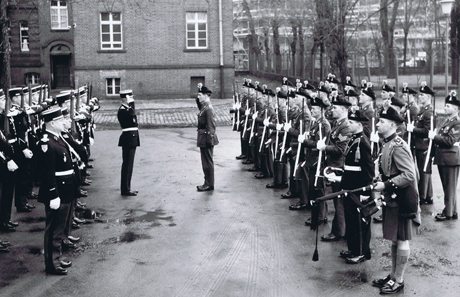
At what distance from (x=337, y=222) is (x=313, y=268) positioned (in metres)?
1.47

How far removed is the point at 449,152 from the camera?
34.2 feet

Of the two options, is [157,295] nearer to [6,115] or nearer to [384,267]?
[384,267]

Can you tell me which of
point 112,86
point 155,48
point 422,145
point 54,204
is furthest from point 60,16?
point 54,204

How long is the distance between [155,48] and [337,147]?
2461cm

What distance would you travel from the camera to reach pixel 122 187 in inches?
507

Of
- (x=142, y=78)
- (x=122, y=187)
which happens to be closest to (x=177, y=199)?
(x=122, y=187)

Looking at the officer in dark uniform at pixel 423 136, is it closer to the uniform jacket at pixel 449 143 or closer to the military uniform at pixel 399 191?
the uniform jacket at pixel 449 143

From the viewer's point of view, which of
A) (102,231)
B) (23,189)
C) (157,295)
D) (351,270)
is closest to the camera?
(157,295)

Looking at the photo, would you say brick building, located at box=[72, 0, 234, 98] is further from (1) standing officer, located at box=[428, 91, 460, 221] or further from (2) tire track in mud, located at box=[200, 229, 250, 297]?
(2) tire track in mud, located at box=[200, 229, 250, 297]

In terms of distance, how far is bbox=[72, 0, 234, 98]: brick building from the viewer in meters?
32.5

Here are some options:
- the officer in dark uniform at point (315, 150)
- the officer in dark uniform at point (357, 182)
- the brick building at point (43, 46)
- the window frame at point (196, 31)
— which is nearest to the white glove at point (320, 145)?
the officer in dark uniform at point (315, 150)

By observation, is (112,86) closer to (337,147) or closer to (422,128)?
(422,128)

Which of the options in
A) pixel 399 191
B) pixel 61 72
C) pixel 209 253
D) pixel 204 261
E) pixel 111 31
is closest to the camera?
pixel 399 191

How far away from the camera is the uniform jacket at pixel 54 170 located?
26.7 feet
